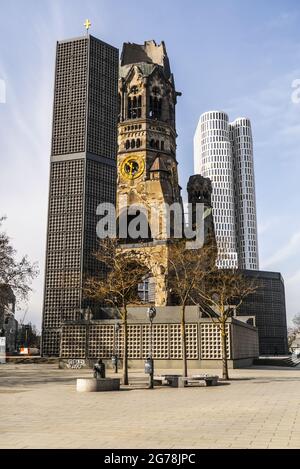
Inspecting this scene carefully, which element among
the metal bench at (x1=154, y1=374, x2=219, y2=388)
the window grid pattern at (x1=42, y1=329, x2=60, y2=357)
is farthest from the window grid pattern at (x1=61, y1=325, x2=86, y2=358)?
the metal bench at (x1=154, y1=374, x2=219, y2=388)

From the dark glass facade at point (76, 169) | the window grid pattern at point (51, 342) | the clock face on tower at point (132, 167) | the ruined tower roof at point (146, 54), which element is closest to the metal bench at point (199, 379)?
the dark glass facade at point (76, 169)

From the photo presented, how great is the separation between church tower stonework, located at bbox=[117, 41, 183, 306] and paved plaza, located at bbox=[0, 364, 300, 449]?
60.0m

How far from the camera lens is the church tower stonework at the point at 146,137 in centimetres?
8288

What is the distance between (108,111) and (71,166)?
9447mm

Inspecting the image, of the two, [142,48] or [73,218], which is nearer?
[73,218]

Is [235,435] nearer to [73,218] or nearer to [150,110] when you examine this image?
[73,218]

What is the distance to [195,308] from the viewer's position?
44.7 meters

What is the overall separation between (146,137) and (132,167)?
6310mm

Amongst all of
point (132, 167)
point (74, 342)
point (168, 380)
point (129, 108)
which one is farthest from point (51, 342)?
point (129, 108)

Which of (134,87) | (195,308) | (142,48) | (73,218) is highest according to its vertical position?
(142,48)

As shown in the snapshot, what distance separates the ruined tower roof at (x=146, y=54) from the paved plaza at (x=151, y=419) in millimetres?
84533

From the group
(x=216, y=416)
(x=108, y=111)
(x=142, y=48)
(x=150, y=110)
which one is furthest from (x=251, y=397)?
Result: (x=142, y=48)

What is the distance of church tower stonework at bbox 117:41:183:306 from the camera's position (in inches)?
3263

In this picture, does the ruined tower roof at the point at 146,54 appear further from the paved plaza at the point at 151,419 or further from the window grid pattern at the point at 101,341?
the paved plaza at the point at 151,419
